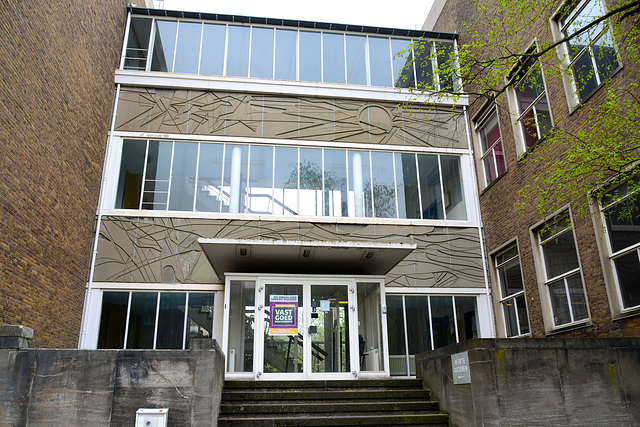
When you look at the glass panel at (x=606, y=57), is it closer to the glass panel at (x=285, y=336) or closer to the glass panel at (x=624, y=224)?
the glass panel at (x=624, y=224)

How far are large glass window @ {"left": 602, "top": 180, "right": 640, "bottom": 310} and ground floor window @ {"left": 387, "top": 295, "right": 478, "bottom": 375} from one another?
16.5ft

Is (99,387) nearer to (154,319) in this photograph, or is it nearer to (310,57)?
(154,319)

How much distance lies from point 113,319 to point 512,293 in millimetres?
9869

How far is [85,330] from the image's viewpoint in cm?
1239

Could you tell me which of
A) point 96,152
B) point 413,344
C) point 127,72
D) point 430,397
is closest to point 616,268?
point 430,397

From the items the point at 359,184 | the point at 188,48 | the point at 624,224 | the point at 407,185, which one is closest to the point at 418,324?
the point at 407,185

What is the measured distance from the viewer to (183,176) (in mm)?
14016

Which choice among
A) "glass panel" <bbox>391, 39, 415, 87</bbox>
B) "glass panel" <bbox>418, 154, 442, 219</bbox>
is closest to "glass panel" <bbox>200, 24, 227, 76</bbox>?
"glass panel" <bbox>391, 39, 415, 87</bbox>

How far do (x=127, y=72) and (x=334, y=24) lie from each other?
634 cm

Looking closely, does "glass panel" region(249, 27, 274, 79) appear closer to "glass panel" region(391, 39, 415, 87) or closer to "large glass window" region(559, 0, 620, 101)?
"glass panel" region(391, 39, 415, 87)

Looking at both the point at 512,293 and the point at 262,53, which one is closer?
the point at 512,293

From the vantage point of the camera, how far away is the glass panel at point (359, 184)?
47.1 ft

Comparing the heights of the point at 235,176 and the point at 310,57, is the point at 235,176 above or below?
below

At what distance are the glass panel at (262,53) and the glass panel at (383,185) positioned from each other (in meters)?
4.06
